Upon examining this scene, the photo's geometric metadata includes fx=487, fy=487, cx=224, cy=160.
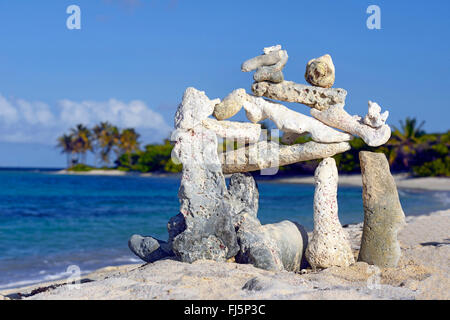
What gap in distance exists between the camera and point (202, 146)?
23.9 feet

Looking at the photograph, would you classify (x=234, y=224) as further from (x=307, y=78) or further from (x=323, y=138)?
(x=307, y=78)

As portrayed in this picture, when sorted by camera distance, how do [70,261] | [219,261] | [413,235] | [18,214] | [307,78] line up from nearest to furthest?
[219,261]
[307,78]
[413,235]
[70,261]
[18,214]

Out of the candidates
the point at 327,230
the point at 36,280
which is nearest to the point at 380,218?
the point at 327,230

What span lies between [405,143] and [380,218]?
1756 inches

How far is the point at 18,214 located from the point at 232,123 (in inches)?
812

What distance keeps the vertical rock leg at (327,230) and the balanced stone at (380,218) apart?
0.36 m

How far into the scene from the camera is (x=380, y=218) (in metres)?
7.69

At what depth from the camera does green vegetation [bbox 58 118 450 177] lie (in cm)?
4684

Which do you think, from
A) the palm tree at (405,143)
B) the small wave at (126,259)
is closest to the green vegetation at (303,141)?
the palm tree at (405,143)

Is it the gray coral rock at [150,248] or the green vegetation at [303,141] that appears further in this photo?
the green vegetation at [303,141]

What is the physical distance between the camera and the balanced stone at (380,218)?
25.1 feet

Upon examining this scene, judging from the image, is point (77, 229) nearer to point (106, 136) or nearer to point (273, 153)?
point (273, 153)

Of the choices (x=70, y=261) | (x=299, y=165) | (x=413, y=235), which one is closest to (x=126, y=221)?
(x=70, y=261)

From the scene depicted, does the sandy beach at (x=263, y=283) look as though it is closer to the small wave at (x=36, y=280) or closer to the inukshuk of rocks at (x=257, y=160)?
the inukshuk of rocks at (x=257, y=160)
